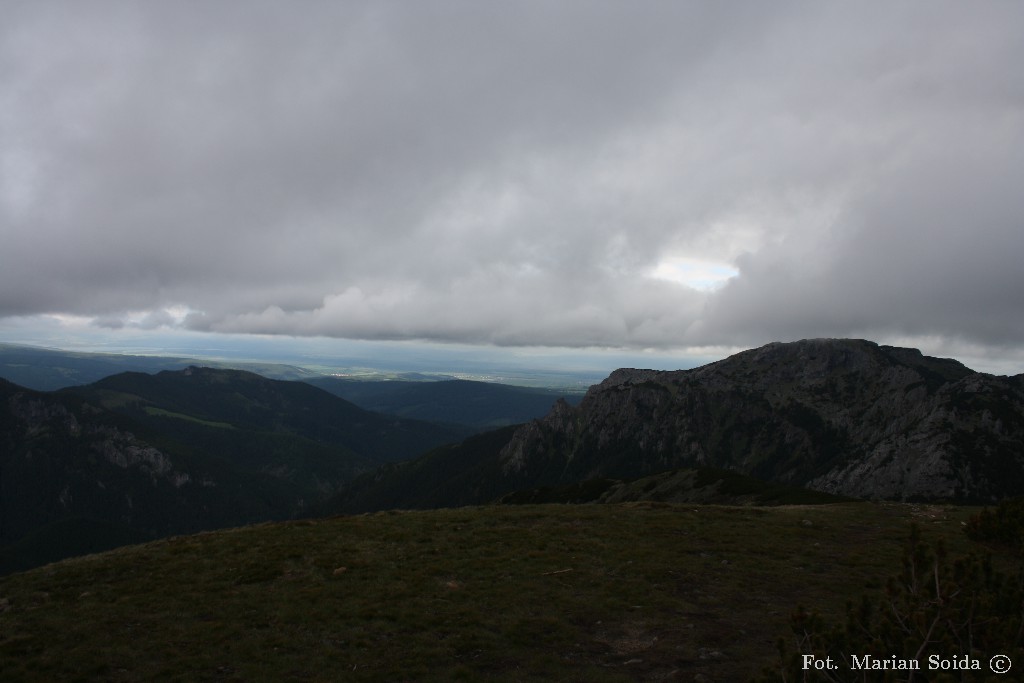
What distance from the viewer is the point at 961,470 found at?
176250 millimetres

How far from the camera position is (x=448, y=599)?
23.2m

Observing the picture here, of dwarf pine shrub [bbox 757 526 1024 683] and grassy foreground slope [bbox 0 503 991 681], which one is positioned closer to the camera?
dwarf pine shrub [bbox 757 526 1024 683]

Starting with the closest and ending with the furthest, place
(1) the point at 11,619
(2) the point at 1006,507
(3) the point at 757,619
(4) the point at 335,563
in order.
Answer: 1. (3) the point at 757,619
2. (1) the point at 11,619
3. (2) the point at 1006,507
4. (4) the point at 335,563

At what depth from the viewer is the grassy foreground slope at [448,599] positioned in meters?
17.8

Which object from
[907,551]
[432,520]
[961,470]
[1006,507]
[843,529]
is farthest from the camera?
[961,470]

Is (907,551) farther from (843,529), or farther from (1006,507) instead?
(843,529)

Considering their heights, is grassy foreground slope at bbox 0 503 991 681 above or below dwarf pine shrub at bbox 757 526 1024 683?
below

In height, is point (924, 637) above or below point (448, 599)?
above

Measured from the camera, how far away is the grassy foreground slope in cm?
1784

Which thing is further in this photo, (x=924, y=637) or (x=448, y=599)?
(x=448, y=599)

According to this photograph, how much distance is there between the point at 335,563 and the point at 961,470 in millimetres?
219151

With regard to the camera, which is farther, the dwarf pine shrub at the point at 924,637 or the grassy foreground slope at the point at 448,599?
the grassy foreground slope at the point at 448,599

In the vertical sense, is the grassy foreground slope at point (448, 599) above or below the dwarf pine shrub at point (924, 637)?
below

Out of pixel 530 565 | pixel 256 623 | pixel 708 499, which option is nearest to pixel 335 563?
pixel 256 623
